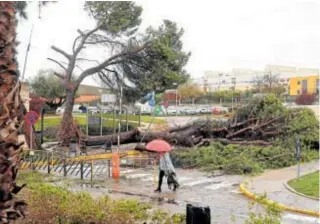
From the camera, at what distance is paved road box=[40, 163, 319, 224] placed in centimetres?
1126

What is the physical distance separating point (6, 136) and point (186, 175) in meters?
14.3

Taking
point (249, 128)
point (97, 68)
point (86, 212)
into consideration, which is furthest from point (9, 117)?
point (97, 68)

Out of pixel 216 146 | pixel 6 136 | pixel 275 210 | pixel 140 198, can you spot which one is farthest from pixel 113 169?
pixel 6 136

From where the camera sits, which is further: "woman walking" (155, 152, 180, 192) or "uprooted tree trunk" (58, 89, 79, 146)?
"uprooted tree trunk" (58, 89, 79, 146)

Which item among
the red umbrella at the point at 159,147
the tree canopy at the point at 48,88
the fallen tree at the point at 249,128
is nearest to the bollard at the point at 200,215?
the red umbrella at the point at 159,147

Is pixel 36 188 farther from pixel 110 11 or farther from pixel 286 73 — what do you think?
pixel 286 73

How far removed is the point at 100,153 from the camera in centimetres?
2377

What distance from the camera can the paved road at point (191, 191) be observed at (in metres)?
11.3

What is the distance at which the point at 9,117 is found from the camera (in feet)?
12.6

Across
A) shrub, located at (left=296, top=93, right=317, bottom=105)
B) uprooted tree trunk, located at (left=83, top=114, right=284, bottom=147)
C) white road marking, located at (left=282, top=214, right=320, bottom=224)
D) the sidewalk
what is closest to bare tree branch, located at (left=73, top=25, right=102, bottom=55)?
uprooted tree trunk, located at (left=83, top=114, right=284, bottom=147)

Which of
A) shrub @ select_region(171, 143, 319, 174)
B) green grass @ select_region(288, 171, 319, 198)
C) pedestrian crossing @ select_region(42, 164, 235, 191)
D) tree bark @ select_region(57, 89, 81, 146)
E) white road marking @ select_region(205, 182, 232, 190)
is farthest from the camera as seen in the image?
tree bark @ select_region(57, 89, 81, 146)

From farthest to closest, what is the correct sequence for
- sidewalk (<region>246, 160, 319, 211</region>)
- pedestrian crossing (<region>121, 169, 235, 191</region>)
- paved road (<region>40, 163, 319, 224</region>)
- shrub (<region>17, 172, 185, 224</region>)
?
pedestrian crossing (<region>121, 169, 235, 191</region>), sidewalk (<region>246, 160, 319, 211</region>), paved road (<region>40, 163, 319, 224</region>), shrub (<region>17, 172, 185, 224</region>)

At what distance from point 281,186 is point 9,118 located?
12336 mm

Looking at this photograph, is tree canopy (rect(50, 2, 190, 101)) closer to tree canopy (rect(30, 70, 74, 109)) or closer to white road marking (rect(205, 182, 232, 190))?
white road marking (rect(205, 182, 232, 190))
